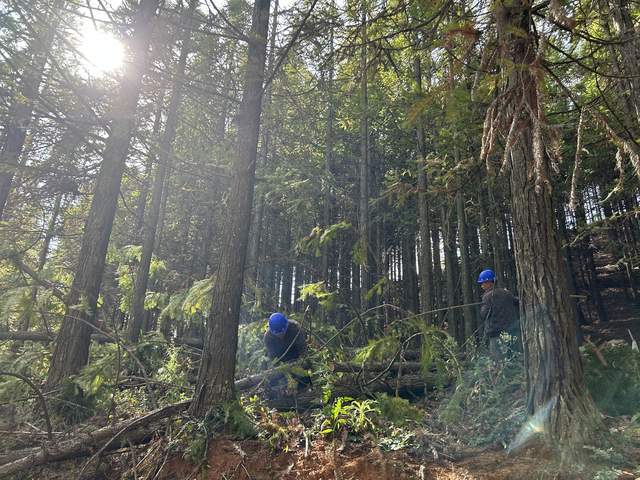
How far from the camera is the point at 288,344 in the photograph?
662 centimetres

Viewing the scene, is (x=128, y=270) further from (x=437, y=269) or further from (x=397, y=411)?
(x=437, y=269)

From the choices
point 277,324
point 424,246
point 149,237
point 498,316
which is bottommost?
point 277,324

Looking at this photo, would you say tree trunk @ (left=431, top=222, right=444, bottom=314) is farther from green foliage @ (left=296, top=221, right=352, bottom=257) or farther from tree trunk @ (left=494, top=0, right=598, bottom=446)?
tree trunk @ (left=494, top=0, right=598, bottom=446)

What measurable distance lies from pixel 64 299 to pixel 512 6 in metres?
6.98

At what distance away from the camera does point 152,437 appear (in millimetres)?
4711

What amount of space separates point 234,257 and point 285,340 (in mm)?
1930

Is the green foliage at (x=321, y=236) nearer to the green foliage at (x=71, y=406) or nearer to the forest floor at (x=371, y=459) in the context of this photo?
the forest floor at (x=371, y=459)

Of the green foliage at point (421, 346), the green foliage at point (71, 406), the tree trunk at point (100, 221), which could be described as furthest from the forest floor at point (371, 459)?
the tree trunk at point (100, 221)

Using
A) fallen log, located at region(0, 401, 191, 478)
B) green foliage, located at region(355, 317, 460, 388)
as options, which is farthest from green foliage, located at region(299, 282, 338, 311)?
fallen log, located at region(0, 401, 191, 478)

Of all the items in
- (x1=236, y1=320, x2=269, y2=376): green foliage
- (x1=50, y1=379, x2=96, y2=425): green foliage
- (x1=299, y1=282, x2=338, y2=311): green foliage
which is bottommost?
(x1=50, y1=379, x2=96, y2=425): green foliage

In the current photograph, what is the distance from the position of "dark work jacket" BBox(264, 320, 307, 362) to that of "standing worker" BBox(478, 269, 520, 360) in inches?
127

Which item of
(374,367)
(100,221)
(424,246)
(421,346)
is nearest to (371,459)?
(421,346)

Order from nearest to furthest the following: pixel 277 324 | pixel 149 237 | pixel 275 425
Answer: pixel 275 425
pixel 277 324
pixel 149 237

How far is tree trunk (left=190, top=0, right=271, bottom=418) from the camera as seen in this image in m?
5.00
